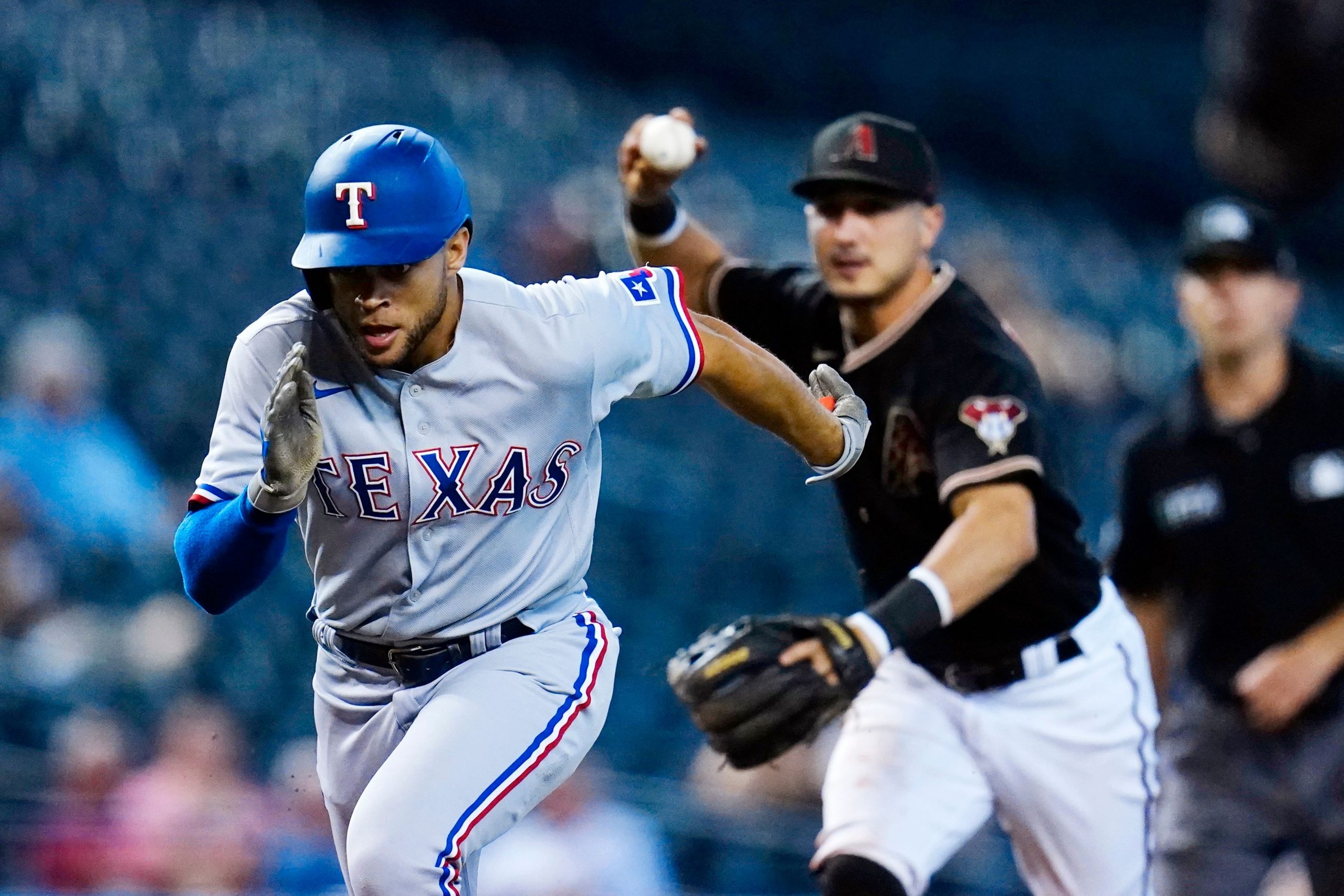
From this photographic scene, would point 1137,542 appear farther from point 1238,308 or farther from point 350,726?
point 350,726

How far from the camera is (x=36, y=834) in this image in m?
4.63

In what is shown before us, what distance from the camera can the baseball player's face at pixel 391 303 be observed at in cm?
246

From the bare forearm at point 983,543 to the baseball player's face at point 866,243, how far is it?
56 cm

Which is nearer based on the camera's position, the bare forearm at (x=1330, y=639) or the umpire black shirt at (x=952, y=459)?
the umpire black shirt at (x=952, y=459)

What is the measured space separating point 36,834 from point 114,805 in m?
0.29

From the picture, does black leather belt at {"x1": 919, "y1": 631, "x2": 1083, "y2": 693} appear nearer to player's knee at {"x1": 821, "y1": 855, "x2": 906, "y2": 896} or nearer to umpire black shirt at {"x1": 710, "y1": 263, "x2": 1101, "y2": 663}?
umpire black shirt at {"x1": 710, "y1": 263, "x2": 1101, "y2": 663}

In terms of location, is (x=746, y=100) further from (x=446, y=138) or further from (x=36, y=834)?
(x=36, y=834)

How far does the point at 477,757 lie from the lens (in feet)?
8.20

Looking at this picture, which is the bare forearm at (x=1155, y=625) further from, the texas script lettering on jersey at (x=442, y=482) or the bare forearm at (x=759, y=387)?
the texas script lettering on jersey at (x=442, y=482)

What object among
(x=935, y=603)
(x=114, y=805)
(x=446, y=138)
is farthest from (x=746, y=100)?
(x=935, y=603)

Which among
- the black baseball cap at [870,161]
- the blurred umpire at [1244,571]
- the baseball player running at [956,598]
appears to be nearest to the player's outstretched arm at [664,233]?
the baseball player running at [956,598]

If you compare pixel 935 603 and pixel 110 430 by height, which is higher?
pixel 935 603

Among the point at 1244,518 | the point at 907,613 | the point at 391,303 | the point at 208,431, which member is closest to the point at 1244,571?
the point at 1244,518

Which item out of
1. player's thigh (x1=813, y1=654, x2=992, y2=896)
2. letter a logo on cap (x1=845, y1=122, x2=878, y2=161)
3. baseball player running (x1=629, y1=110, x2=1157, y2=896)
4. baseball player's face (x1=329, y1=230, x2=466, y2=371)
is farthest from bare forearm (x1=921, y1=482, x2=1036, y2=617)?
baseball player's face (x1=329, y1=230, x2=466, y2=371)
